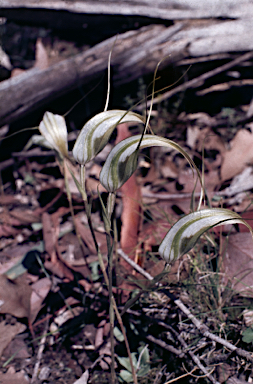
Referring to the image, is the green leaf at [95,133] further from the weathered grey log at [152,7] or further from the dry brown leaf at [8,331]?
the weathered grey log at [152,7]

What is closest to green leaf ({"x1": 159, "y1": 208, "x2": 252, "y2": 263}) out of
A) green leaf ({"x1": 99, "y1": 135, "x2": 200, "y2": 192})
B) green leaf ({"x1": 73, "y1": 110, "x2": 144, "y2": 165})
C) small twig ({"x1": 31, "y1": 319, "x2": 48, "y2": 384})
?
green leaf ({"x1": 99, "y1": 135, "x2": 200, "y2": 192})

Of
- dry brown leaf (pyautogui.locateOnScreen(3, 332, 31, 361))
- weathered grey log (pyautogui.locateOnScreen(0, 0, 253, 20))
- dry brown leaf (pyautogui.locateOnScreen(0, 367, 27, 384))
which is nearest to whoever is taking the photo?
dry brown leaf (pyautogui.locateOnScreen(0, 367, 27, 384))

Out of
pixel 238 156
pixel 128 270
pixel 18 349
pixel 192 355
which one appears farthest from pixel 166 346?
pixel 238 156

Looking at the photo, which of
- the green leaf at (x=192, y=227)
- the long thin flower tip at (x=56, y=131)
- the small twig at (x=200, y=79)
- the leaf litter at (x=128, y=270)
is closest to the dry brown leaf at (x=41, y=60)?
the leaf litter at (x=128, y=270)

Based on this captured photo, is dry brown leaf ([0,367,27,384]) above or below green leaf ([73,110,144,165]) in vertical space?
below

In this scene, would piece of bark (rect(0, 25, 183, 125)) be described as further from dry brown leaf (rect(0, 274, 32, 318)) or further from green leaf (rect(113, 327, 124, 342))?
green leaf (rect(113, 327, 124, 342))

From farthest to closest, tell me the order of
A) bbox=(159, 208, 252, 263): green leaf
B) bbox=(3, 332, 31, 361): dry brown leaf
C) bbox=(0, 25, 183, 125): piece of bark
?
bbox=(0, 25, 183, 125): piece of bark → bbox=(3, 332, 31, 361): dry brown leaf → bbox=(159, 208, 252, 263): green leaf
